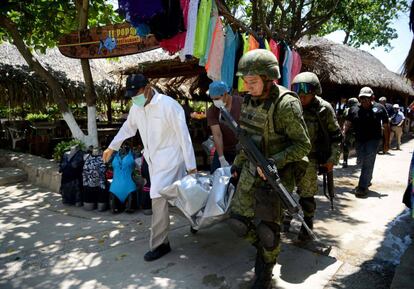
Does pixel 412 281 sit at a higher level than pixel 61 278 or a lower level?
higher

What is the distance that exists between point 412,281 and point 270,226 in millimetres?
1125

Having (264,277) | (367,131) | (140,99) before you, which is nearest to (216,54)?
(140,99)

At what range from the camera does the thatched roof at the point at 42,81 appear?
906 cm

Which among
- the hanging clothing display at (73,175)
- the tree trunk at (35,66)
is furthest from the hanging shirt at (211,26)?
the tree trunk at (35,66)

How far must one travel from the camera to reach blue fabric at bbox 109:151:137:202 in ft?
16.2

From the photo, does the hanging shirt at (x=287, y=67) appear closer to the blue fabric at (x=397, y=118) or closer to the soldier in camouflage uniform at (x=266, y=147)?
the soldier in camouflage uniform at (x=266, y=147)

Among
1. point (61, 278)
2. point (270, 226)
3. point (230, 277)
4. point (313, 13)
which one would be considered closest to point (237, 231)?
point (270, 226)

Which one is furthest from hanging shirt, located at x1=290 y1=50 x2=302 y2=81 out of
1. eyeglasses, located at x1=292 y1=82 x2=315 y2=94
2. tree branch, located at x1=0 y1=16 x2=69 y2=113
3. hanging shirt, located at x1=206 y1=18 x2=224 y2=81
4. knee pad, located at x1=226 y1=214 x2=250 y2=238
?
tree branch, located at x1=0 y1=16 x2=69 y2=113

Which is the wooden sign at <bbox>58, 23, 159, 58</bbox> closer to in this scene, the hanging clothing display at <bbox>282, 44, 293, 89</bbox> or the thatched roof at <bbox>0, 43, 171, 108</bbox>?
the hanging clothing display at <bbox>282, 44, 293, 89</bbox>

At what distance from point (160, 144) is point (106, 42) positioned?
10.3 ft

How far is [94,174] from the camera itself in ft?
16.9

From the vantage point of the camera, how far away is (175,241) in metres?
4.04

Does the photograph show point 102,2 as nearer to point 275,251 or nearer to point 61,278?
point 61,278

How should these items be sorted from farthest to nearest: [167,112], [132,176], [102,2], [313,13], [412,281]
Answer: [313,13]
[102,2]
[132,176]
[167,112]
[412,281]
